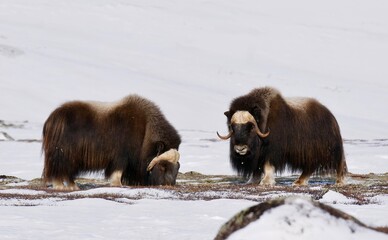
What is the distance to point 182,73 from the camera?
126 ft

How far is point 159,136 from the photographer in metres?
11.4

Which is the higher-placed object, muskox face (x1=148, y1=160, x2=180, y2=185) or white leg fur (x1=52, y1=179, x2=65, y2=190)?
muskox face (x1=148, y1=160, x2=180, y2=185)

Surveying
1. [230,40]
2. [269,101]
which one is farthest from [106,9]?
[269,101]

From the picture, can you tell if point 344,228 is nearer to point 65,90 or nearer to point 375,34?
point 65,90

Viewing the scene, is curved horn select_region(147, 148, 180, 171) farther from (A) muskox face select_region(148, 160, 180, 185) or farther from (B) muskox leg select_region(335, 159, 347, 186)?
(B) muskox leg select_region(335, 159, 347, 186)

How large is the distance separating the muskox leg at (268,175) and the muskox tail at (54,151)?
2.76 m

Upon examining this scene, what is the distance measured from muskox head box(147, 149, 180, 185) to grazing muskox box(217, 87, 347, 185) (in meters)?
0.92

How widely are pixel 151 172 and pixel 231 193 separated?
2128 mm

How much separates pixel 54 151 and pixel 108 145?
732 mm

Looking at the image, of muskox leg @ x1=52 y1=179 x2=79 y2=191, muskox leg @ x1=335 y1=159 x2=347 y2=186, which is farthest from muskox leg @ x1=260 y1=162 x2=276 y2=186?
muskox leg @ x1=52 y1=179 x2=79 y2=191

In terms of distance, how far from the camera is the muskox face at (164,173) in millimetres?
11148

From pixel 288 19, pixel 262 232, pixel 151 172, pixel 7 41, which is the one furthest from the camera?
pixel 288 19

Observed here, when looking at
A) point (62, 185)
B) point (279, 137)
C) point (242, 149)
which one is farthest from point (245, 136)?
point (62, 185)

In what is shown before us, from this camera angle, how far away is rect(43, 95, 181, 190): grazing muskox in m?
11.2
